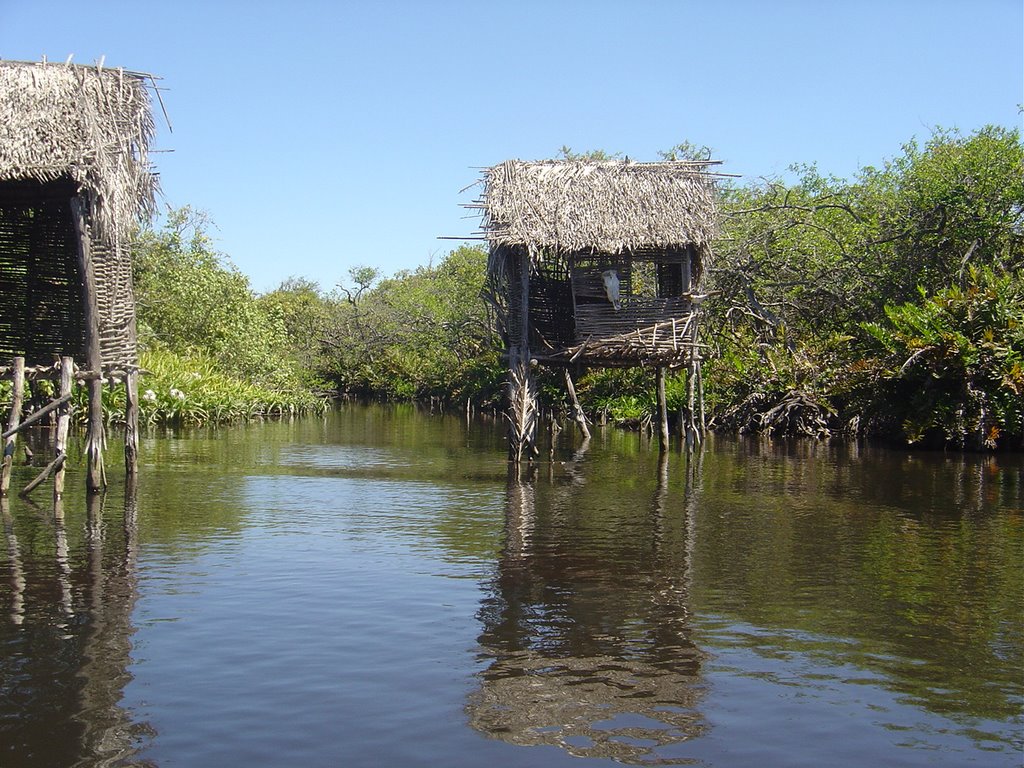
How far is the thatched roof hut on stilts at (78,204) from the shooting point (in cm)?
1326

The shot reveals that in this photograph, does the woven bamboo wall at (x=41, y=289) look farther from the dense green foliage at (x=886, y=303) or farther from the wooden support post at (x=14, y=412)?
the dense green foliage at (x=886, y=303)

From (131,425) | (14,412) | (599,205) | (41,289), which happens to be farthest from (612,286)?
(14,412)

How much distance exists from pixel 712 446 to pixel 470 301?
18152 millimetres

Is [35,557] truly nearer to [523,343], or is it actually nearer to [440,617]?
[440,617]

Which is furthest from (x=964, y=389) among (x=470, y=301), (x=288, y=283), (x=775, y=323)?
(x=288, y=283)

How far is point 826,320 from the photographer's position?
2866 cm

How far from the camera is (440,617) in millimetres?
8750

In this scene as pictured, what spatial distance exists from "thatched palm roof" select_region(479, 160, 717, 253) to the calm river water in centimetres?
490

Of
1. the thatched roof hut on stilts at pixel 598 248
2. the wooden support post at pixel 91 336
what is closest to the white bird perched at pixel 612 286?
the thatched roof hut on stilts at pixel 598 248

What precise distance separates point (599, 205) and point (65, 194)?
8.88 m

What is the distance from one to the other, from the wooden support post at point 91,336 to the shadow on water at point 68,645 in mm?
1543

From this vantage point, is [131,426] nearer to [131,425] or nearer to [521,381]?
[131,425]

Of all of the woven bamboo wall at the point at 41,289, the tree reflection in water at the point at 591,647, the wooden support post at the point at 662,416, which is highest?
the woven bamboo wall at the point at 41,289

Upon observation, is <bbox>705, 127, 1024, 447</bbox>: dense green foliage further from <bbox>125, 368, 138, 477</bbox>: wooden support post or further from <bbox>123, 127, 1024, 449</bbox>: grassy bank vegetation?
<bbox>125, 368, 138, 477</bbox>: wooden support post
